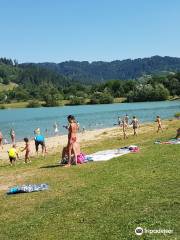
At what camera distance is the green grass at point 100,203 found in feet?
32.9

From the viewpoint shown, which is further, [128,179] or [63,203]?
[128,179]

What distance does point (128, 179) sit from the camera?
14.8m

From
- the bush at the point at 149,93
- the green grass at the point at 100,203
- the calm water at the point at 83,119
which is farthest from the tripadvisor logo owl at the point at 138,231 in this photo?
the bush at the point at 149,93

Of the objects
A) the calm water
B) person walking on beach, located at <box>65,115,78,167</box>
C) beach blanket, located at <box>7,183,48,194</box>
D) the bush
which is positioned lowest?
the calm water

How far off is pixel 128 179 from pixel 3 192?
4.02 m

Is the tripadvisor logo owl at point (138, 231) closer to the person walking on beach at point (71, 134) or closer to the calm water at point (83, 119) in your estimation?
the person walking on beach at point (71, 134)

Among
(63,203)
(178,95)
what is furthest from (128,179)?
(178,95)

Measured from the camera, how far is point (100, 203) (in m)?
12.1

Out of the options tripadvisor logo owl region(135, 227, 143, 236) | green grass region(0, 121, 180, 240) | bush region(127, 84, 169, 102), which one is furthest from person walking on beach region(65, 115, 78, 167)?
bush region(127, 84, 169, 102)

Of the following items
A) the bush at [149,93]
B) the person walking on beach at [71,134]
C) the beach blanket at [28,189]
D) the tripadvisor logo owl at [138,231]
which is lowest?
the bush at [149,93]

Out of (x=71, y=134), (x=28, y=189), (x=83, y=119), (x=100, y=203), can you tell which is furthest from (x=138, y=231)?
(x=83, y=119)

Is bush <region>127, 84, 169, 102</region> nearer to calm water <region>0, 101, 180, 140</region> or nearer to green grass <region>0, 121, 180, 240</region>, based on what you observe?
calm water <region>0, 101, 180, 140</region>

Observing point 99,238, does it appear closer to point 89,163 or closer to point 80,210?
point 80,210

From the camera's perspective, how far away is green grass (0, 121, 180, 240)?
10.0 m
